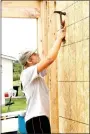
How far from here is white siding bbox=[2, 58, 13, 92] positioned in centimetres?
323

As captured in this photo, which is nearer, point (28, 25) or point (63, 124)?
point (63, 124)

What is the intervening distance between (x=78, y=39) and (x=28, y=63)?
1.91ft

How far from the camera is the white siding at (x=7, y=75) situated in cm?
323

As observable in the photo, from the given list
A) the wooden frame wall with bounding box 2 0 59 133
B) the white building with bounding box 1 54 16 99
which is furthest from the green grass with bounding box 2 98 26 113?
the wooden frame wall with bounding box 2 0 59 133

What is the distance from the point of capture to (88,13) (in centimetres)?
171

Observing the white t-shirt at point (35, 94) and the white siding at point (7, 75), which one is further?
the white siding at point (7, 75)

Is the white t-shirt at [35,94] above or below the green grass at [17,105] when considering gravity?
above

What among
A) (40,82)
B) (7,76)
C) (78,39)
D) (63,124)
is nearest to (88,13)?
(78,39)

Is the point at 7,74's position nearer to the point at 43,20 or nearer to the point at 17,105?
the point at 17,105

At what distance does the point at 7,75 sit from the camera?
3250 mm

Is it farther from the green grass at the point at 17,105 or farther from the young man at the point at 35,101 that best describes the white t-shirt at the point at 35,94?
the green grass at the point at 17,105

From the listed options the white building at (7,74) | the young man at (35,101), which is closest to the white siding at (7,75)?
the white building at (7,74)

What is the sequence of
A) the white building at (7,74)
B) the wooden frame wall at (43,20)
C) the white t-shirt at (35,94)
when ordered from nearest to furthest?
the white t-shirt at (35,94) → the wooden frame wall at (43,20) → the white building at (7,74)

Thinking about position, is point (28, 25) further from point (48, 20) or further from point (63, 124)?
point (63, 124)
